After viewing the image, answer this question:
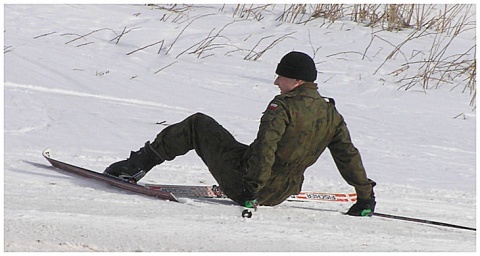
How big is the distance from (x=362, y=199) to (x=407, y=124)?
359cm

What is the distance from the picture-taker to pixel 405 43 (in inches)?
468

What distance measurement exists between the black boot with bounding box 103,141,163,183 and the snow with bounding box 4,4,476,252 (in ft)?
0.45

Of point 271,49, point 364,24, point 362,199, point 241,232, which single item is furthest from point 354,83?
point 241,232

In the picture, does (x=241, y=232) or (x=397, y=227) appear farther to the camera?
(x=397, y=227)

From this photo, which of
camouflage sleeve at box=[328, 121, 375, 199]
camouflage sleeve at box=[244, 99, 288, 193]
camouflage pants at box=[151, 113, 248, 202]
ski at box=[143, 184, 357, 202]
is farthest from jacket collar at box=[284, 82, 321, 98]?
ski at box=[143, 184, 357, 202]

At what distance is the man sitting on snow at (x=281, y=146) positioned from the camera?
5.25 metres

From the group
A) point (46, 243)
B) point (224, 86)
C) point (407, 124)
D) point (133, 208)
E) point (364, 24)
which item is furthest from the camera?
point (364, 24)

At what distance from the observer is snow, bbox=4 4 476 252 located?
5.08m

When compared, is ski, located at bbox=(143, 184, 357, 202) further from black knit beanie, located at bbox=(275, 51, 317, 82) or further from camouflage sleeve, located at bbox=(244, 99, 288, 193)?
black knit beanie, located at bbox=(275, 51, 317, 82)

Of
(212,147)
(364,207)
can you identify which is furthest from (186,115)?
(364,207)

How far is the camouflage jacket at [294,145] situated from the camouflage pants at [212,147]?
0.44ft

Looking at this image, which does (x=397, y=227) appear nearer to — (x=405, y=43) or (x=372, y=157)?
(x=372, y=157)

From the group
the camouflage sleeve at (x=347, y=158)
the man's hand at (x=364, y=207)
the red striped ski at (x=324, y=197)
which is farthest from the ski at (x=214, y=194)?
the camouflage sleeve at (x=347, y=158)

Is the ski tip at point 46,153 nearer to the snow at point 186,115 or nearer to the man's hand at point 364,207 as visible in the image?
the snow at point 186,115
